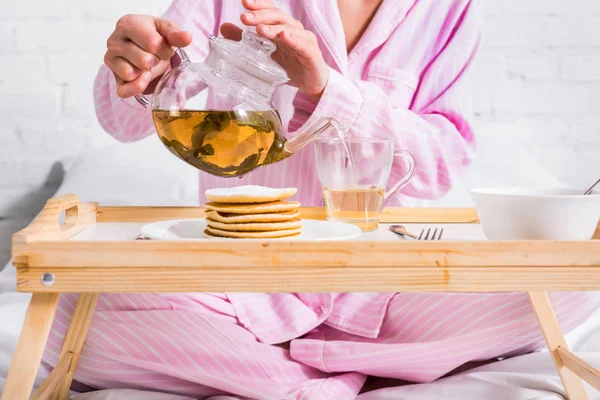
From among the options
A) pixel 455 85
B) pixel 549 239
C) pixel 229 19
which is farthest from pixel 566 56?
pixel 549 239

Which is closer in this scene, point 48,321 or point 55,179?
point 48,321

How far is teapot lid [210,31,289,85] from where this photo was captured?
0.69m

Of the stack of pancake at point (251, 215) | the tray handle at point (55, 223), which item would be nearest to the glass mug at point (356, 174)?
the stack of pancake at point (251, 215)

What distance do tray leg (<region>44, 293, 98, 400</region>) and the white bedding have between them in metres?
0.03

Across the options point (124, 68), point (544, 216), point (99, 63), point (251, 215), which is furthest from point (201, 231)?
point (99, 63)

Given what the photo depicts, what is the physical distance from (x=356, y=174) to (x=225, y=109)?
0.16 metres

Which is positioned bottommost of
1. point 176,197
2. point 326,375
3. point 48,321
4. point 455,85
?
point 326,375

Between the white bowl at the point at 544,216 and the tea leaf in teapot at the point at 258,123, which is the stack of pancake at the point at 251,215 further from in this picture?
the white bowl at the point at 544,216

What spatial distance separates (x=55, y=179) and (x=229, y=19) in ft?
2.08

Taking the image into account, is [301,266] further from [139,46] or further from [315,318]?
[315,318]

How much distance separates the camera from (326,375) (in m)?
1.01

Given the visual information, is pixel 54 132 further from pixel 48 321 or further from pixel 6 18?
pixel 48 321

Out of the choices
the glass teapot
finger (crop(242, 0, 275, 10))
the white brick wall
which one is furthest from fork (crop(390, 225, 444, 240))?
Answer: the white brick wall

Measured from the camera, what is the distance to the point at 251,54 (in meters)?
0.70
